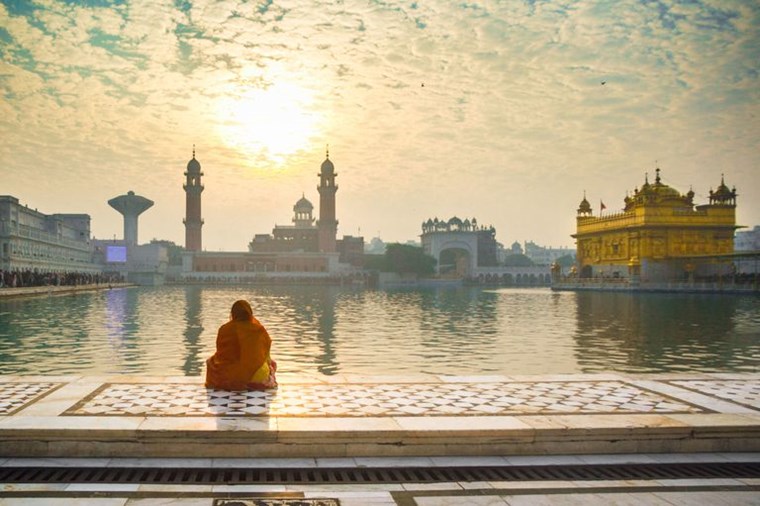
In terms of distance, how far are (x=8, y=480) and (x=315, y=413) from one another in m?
2.68

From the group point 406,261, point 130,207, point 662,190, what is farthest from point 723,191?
point 130,207

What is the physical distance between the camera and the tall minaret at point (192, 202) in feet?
314

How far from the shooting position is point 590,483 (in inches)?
215

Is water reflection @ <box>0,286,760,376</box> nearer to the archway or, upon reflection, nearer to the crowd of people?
the crowd of people

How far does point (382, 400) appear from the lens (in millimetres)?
7660

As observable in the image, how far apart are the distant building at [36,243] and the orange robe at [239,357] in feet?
186

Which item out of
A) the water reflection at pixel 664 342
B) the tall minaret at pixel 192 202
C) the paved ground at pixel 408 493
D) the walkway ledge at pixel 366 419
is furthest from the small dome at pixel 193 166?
the paved ground at pixel 408 493

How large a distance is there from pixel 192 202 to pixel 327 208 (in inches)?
716

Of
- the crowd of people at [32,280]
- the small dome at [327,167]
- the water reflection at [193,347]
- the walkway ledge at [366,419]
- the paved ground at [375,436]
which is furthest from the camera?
the small dome at [327,167]

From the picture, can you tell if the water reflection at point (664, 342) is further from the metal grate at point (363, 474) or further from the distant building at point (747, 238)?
the distant building at point (747, 238)

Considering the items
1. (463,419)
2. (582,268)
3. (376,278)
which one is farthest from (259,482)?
(376,278)

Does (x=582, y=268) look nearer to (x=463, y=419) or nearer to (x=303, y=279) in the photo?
(x=303, y=279)

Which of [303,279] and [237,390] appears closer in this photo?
[237,390]

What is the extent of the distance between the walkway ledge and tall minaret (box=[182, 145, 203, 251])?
295 feet
